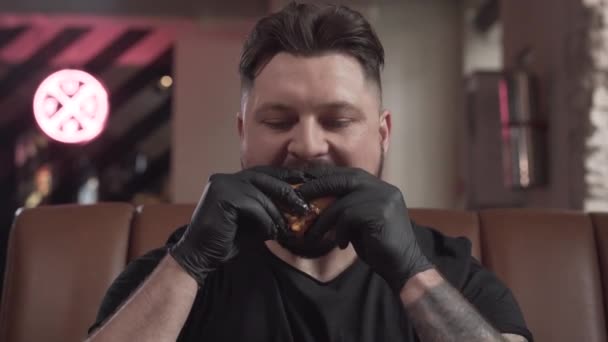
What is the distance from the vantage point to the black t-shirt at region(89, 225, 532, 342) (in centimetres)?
106

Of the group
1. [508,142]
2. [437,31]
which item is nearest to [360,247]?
[508,142]

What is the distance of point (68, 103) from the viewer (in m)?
5.36

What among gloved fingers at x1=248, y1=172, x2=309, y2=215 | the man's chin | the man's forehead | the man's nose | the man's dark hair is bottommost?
the man's chin

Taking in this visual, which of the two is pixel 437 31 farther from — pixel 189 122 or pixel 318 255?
pixel 318 255

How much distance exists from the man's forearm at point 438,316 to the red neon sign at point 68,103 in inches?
188

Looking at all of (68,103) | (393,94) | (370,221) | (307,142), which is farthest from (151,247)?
(68,103)

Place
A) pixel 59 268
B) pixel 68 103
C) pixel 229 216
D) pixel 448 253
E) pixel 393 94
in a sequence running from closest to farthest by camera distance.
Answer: pixel 229 216
pixel 448 253
pixel 59 268
pixel 393 94
pixel 68 103

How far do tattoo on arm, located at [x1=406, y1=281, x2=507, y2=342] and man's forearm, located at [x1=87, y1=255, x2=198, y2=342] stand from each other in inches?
14.4

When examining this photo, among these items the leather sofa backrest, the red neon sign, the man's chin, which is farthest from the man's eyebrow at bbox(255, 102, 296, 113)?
the red neon sign

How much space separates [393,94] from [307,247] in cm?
393

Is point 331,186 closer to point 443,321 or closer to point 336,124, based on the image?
A: point 336,124

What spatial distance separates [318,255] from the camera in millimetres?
1133

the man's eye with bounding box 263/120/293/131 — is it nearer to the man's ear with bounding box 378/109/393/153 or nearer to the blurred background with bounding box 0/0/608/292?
the man's ear with bounding box 378/109/393/153

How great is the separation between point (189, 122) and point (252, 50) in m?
4.34
